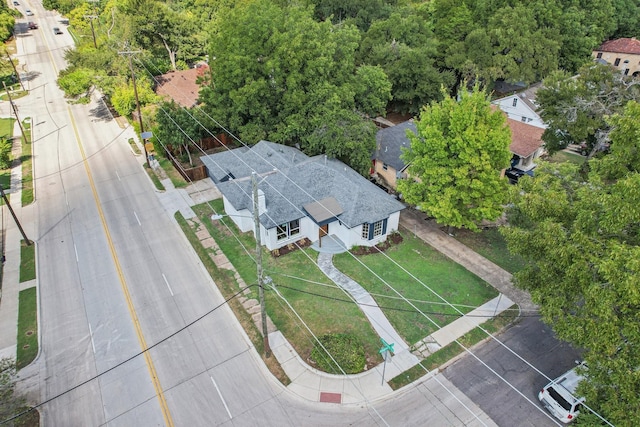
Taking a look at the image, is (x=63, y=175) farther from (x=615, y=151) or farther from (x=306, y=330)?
(x=615, y=151)

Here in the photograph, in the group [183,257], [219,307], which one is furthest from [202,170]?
[219,307]

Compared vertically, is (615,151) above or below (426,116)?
above

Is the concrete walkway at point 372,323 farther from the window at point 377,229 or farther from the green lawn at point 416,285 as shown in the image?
the window at point 377,229

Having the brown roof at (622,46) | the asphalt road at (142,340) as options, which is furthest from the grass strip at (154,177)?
the brown roof at (622,46)

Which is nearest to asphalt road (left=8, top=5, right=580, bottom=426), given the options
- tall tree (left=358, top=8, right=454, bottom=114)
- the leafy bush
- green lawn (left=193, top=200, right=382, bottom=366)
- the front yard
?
the leafy bush

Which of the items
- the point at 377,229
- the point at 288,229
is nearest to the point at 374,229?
the point at 377,229

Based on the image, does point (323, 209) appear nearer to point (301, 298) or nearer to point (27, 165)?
point (301, 298)
